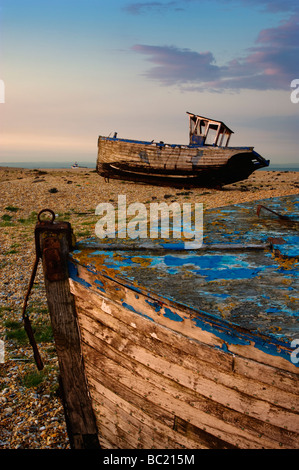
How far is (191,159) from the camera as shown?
67.3 feet

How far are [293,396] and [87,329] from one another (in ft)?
6.28

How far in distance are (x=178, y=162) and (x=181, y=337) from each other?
19.3 metres

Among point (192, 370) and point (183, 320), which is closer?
point (183, 320)

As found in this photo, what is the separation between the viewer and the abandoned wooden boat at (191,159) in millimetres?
19859

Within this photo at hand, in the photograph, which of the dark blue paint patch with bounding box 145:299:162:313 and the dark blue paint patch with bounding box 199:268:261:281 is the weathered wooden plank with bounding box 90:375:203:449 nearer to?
the dark blue paint patch with bounding box 145:299:162:313

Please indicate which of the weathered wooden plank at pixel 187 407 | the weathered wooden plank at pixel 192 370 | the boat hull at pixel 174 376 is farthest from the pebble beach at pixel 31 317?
the weathered wooden plank at pixel 192 370

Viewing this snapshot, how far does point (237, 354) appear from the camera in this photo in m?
2.05

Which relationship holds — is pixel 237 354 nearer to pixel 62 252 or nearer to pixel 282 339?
pixel 282 339

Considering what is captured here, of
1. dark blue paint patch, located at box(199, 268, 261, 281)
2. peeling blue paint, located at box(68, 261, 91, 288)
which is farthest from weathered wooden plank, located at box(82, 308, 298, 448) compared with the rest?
dark blue paint patch, located at box(199, 268, 261, 281)

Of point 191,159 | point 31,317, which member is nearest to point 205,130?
point 191,159

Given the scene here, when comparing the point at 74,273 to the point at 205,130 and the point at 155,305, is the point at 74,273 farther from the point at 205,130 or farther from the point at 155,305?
the point at 205,130

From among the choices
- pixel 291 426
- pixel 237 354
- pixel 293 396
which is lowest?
pixel 291 426
